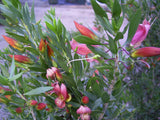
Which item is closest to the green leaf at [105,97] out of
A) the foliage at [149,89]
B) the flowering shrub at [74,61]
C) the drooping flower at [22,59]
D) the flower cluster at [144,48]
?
the flowering shrub at [74,61]

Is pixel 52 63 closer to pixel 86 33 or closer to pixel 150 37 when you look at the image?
pixel 86 33

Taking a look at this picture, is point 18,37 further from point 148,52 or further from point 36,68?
point 148,52

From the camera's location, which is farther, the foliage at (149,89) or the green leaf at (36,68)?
the foliage at (149,89)

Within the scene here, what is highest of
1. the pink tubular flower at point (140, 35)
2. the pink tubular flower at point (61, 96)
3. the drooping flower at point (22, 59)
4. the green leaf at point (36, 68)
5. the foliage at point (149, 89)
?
the pink tubular flower at point (140, 35)

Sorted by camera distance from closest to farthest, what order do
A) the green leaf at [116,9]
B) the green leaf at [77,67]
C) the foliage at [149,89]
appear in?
1. the green leaf at [116,9]
2. the green leaf at [77,67]
3. the foliage at [149,89]

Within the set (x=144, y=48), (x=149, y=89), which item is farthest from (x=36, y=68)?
(x=149, y=89)

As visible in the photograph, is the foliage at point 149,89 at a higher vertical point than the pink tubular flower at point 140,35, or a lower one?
lower

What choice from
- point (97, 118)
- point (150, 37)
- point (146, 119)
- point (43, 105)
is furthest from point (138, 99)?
point (43, 105)

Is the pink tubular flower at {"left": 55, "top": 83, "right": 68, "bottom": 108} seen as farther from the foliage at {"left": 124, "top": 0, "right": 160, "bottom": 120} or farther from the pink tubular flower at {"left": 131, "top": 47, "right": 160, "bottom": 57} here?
the foliage at {"left": 124, "top": 0, "right": 160, "bottom": 120}

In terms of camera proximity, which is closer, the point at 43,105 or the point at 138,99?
the point at 43,105

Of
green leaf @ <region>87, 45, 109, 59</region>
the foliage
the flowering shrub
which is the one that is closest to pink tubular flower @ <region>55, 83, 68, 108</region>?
the flowering shrub

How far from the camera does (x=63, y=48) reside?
40cm

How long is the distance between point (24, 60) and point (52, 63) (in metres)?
0.08

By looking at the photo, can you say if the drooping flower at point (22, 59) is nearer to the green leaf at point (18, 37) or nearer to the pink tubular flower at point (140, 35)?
the green leaf at point (18, 37)
